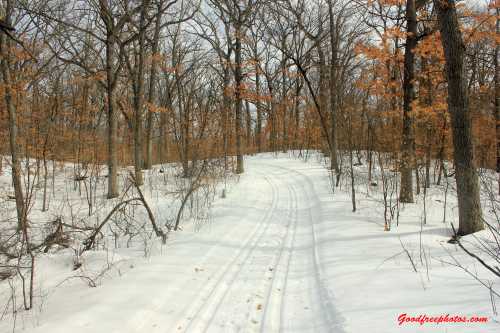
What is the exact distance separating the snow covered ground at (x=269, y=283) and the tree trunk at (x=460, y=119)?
68cm

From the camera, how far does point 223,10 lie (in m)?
17.1

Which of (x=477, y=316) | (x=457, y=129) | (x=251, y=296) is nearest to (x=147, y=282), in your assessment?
(x=251, y=296)

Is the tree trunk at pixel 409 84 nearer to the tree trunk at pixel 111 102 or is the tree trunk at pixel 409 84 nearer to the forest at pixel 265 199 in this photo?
the forest at pixel 265 199

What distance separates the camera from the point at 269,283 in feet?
15.0

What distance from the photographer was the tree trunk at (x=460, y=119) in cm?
573

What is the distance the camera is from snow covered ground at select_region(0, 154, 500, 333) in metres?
3.42

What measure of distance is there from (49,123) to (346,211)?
11.3 m

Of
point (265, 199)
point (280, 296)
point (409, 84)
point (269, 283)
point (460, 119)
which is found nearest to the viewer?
point (280, 296)

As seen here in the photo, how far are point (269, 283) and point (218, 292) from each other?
2.61 ft

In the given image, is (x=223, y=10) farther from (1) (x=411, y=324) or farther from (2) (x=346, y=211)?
(1) (x=411, y=324)

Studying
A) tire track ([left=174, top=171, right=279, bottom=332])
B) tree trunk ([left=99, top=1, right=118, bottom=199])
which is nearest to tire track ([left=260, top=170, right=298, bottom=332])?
tire track ([left=174, top=171, right=279, bottom=332])

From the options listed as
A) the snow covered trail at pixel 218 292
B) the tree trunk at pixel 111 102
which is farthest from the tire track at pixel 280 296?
the tree trunk at pixel 111 102

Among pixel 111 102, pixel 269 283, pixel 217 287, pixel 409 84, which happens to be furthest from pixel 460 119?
pixel 111 102

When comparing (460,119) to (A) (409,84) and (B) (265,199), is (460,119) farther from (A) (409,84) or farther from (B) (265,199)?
(B) (265,199)
